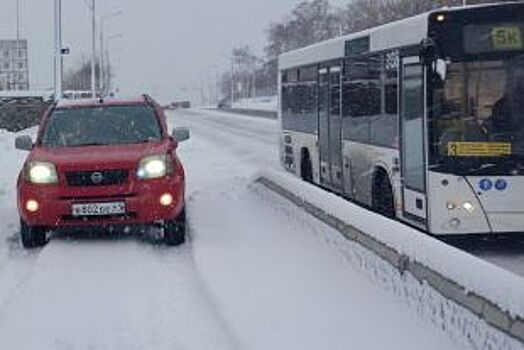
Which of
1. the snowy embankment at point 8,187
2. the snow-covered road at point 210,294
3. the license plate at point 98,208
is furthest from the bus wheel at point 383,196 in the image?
the snowy embankment at point 8,187

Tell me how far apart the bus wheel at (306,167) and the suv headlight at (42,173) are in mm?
8255

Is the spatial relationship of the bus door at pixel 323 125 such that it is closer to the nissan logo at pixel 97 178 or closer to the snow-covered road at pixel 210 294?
the snow-covered road at pixel 210 294

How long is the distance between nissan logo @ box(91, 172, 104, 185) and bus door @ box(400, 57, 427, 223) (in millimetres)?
3660

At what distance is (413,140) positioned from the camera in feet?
39.8

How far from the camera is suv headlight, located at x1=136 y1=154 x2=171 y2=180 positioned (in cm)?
1183

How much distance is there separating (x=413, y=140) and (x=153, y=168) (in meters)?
3.09

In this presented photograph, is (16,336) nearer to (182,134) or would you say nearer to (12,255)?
(12,255)

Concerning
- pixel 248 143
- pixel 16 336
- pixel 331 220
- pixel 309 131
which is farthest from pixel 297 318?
pixel 248 143

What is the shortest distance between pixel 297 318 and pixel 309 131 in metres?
11.6

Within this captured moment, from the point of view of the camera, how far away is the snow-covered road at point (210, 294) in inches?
282

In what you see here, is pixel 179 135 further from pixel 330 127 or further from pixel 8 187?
pixel 8 187

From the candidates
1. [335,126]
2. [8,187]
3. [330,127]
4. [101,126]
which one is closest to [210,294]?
[101,126]

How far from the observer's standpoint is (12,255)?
37.8 feet

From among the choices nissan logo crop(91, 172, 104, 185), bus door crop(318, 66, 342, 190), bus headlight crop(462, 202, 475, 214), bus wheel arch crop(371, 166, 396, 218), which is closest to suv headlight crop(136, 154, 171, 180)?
nissan logo crop(91, 172, 104, 185)
